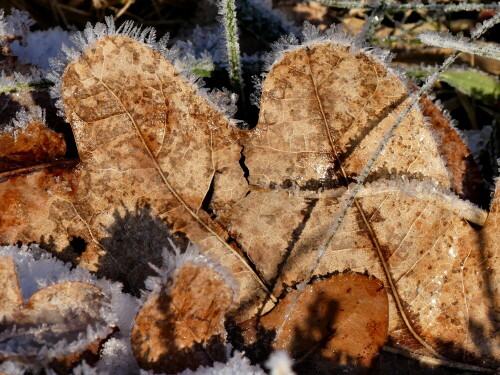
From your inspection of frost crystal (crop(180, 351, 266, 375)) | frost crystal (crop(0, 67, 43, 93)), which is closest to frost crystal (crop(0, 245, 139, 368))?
frost crystal (crop(180, 351, 266, 375))

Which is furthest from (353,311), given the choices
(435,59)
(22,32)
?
(22,32)

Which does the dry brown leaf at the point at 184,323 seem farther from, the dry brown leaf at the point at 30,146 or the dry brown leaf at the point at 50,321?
the dry brown leaf at the point at 30,146

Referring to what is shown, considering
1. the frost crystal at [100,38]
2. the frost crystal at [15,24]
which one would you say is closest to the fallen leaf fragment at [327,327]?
the frost crystal at [100,38]

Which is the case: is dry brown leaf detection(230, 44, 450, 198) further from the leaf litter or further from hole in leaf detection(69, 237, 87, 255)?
hole in leaf detection(69, 237, 87, 255)

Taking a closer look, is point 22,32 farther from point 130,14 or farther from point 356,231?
point 356,231

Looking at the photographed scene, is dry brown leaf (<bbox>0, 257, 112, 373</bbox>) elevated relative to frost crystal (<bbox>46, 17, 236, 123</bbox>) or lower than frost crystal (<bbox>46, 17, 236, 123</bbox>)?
lower

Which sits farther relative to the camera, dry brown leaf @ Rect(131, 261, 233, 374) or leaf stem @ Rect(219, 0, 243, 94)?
leaf stem @ Rect(219, 0, 243, 94)

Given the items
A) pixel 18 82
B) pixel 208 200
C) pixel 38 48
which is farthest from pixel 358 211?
pixel 38 48

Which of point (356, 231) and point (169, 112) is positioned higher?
point (169, 112)
